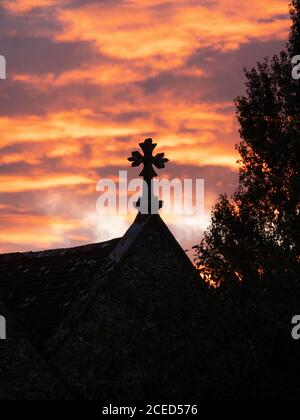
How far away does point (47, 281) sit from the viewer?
3250 cm

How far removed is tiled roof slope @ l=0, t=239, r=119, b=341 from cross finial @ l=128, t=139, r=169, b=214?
1653 mm

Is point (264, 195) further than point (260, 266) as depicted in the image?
Yes

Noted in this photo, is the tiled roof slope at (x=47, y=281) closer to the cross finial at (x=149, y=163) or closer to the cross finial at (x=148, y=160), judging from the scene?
the cross finial at (x=149, y=163)

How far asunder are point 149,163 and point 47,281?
507cm

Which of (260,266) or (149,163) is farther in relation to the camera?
(149,163)

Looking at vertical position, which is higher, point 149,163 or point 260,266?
point 149,163

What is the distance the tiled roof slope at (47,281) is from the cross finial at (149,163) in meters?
1.65

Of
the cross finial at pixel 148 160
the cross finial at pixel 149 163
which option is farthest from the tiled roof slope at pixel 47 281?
the cross finial at pixel 148 160

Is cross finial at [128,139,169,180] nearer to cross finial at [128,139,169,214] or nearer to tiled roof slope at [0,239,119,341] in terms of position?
cross finial at [128,139,169,214]

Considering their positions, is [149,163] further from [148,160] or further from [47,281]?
[47,281]

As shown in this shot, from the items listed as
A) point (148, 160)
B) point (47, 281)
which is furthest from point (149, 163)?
point (47, 281)

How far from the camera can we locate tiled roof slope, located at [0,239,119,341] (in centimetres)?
3048

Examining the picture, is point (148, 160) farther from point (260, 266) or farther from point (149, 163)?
point (260, 266)

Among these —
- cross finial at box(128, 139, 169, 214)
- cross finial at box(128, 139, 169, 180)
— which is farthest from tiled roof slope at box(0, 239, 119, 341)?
cross finial at box(128, 139, 169, 180)
